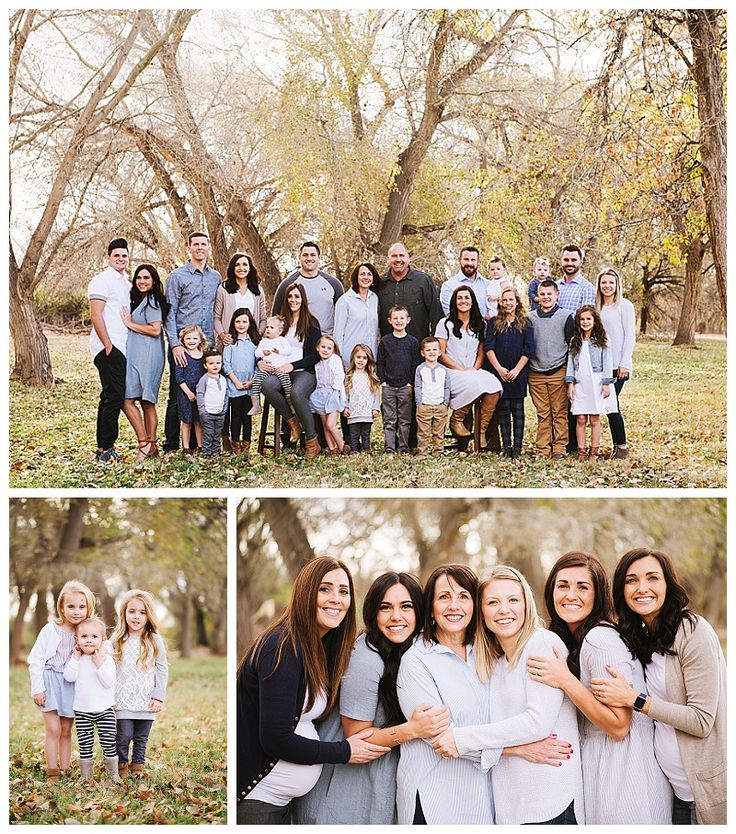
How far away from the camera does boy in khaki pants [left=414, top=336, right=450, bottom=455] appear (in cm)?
753

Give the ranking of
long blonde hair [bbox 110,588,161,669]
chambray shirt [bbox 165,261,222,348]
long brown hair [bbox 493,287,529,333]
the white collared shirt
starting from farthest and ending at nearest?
1. long brown hair [bbox 493,287,529,333]
2. chambray shirt [bbox 165,261,222,348]
3. the white collared shirt
4. long blonde hair [bbox 110,588,161,669]

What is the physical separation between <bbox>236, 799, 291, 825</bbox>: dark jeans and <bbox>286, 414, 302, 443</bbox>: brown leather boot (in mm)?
3203

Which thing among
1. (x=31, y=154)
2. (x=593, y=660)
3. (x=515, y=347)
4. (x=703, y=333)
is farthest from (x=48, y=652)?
(x=703, y=333)

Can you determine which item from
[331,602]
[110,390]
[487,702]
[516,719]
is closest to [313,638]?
[331,602]

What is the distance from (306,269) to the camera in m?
7.56

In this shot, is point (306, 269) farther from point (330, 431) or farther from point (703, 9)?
point (703, 9)

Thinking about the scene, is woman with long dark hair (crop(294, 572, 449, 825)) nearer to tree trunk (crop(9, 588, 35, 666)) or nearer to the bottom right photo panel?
the bottom right photo panel

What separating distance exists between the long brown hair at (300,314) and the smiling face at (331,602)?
105 inches

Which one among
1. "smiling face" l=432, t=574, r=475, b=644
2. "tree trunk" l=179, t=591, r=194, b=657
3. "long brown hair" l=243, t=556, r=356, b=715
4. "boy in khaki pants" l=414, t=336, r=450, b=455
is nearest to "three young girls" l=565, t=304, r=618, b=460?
"boy in khaki pants" l=414, t=336, r=450, b=455

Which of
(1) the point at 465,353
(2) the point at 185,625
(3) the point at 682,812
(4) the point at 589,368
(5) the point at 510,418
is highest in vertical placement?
(1) the point at 465,353

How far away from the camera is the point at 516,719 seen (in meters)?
5.19

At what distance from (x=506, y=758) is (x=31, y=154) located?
8322 millimetres

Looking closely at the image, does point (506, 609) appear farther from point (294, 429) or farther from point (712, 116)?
point (712, 116)

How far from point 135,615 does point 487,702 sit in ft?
7.85
